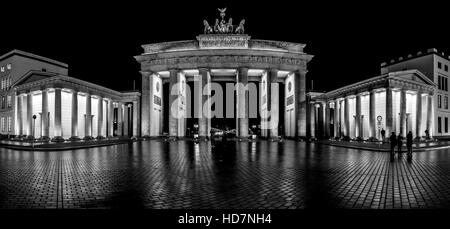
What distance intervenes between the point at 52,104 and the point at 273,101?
3338 cm

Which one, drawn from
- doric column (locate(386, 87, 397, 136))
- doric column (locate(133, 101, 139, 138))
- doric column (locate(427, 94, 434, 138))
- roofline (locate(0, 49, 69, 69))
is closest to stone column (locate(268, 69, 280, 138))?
doric column (locate(386, 87, 397, 136))

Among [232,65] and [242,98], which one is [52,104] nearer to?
[232,65]

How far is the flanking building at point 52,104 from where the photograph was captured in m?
41.7

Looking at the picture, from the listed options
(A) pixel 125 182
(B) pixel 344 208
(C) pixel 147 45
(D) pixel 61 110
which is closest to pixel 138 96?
(C) pixel 147 45

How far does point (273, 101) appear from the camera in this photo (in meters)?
49.3

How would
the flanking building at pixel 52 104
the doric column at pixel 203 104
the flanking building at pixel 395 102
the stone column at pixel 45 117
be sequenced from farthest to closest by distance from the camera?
the doric column at pixel 203 104 → the flanking building at pixel 52 104 → the stone column at pixel 45 117 → the flanking building at pixel 395 102

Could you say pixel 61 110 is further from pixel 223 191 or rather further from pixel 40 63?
pixel 223 191

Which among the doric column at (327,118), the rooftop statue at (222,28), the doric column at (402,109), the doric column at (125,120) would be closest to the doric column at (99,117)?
the doric column at (125,120)

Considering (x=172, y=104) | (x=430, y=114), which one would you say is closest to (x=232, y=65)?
(x=172, y=104)

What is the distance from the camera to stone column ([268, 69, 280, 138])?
48.5 m

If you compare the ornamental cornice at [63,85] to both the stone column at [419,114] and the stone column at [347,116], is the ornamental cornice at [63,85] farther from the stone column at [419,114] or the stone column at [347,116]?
the stone column at [419,114]

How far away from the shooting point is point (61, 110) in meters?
42.4

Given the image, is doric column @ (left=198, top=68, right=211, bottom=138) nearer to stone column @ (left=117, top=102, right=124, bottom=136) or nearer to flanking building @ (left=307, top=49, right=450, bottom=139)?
flanking building @ (left=307, top=49, right=450, bottom=139)

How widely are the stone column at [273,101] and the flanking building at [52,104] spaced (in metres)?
24.2
